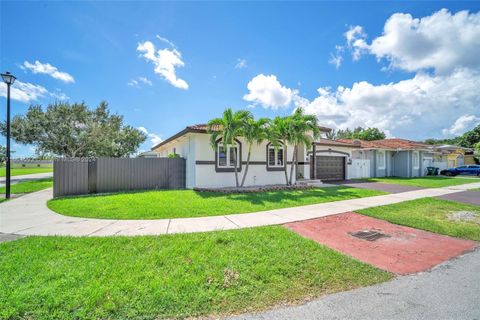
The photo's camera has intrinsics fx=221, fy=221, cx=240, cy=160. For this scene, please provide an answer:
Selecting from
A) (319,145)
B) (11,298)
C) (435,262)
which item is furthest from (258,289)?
(319,145)

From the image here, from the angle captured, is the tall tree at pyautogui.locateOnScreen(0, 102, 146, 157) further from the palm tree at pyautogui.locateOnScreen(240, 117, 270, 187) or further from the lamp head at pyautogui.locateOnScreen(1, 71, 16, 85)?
the palm tree at pyautogui.locateOnScreen(240, 117, 270, 187)

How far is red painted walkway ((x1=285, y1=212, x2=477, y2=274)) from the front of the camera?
413cm

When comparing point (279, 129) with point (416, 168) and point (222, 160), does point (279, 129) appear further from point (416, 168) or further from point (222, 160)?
point (416, 168)

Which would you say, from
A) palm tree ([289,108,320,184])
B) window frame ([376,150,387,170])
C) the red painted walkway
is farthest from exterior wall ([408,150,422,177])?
the red painted walkway

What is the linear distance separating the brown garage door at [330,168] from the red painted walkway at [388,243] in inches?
479

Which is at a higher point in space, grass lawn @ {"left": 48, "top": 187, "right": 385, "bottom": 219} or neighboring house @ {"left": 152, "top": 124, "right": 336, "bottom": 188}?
neighboring house @ {"left": 152, "top": 124, "right": 336, "bottom": 188}

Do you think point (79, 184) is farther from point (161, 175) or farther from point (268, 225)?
point (268, 225)

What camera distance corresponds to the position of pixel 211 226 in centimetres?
584

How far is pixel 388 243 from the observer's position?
16.5 feet

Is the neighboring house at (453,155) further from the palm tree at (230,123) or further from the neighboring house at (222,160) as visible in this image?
the palm tree at (230,123)

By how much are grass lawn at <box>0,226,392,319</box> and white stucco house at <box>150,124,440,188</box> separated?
7776 mm

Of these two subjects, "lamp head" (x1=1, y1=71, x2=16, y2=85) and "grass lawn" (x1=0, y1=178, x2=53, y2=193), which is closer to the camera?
"lamp head" (x1=1, y1=71, x2=16, y2=85)

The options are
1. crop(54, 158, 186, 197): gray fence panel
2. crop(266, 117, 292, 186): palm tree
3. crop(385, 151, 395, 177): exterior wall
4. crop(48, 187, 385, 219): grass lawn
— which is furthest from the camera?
crop(385, 151, 395, 177): exterior wall

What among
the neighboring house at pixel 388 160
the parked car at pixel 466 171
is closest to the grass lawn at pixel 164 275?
the neighboring house at pixel 388 160
